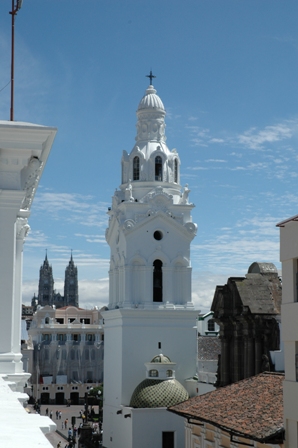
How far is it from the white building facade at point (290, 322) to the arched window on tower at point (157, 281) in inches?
1068

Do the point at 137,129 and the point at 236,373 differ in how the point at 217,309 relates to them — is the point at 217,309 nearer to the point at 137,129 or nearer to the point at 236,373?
the point at 236,373

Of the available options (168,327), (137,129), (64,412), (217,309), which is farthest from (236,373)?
(64,412)

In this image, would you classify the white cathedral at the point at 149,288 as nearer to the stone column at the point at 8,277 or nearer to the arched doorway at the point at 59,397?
the stone column at the point at 8,277

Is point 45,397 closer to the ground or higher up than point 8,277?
closer to the ground

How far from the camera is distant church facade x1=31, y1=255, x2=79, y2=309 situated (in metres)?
172

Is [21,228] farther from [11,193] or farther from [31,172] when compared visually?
[11,193]

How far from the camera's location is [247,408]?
74.4 feet

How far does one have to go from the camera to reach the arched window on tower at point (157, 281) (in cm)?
4626

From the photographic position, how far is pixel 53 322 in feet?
332

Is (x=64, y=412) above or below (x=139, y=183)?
below

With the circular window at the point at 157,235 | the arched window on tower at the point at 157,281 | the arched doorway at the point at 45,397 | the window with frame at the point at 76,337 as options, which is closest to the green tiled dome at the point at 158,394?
the arched window on tower at the point at 157,281

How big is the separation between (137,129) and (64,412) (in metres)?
42.1

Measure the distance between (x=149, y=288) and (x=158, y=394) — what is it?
6445 mm

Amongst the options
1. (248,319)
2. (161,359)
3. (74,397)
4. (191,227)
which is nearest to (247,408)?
(248,319)
